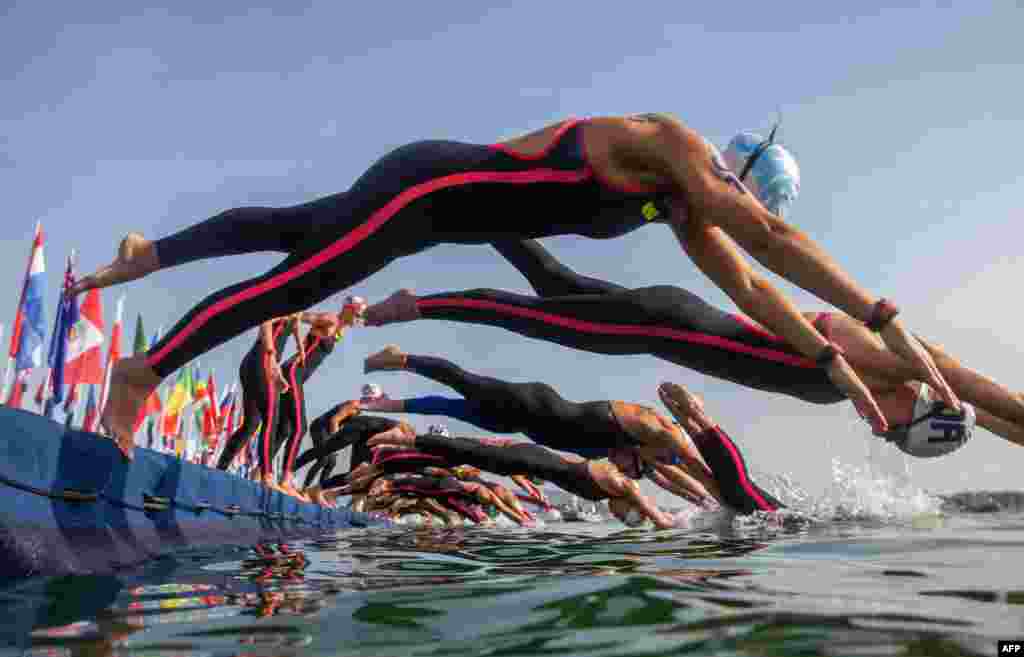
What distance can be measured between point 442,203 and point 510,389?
3231 mm

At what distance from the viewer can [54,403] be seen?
12.3m

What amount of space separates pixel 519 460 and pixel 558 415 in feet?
8.50

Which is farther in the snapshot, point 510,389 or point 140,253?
point 510,389

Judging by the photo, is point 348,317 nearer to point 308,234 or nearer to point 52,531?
point 308,234

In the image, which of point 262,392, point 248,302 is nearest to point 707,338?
point 248,302

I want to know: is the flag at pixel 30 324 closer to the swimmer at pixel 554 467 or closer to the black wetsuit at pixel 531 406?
the swimmer at pixel 554 467

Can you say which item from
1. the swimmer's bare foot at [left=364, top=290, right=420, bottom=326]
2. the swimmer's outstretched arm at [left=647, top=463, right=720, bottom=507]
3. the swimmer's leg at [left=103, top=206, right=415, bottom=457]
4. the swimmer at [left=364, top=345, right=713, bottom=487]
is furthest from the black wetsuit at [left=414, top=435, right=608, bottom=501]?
the swimmer's leg at [left=103, top=206, right=415, bottom=457]

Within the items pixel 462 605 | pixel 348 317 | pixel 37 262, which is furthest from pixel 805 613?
pixel 37 262

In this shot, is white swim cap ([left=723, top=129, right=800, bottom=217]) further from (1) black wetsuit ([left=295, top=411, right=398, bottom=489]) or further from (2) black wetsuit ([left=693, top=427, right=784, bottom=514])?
(1) black wetsuit ([left=295, top=411, right=398, bottom=489])

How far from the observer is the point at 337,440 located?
46.1 ft

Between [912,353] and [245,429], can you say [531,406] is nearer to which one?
[912,353]

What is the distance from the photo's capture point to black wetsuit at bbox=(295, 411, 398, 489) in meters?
13.8

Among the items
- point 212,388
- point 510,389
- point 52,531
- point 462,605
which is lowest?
point 462,605

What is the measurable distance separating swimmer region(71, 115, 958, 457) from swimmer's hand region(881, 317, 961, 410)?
0.01 metres
